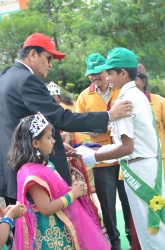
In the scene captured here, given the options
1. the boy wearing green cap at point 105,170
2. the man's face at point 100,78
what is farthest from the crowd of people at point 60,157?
the man's face at point 100,78

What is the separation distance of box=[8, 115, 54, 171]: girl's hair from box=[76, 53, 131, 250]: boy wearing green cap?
1423 mm

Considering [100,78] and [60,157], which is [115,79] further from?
[100,78]

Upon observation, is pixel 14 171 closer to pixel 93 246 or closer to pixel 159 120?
pixel 93 246

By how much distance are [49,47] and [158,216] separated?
1569mm

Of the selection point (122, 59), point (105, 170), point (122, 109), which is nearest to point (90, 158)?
point (122, 109)

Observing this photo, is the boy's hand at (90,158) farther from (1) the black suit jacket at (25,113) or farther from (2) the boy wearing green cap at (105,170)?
(2) the boy wearing green cap at (105,170)

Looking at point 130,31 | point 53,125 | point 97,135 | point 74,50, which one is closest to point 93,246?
point 53,125

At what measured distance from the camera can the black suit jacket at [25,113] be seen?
2.14 meters

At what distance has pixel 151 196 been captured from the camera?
6.87 feet

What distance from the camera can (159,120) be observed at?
313cm

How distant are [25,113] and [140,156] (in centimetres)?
92

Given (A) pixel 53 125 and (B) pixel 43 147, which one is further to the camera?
(A) pixel 53 125

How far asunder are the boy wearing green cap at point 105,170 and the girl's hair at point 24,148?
4.67 feet

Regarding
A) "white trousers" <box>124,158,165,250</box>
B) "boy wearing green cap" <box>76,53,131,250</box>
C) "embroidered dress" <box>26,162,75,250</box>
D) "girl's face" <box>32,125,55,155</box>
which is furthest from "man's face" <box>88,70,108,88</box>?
"embroidered dress" <box>26,162,75,250</box>
